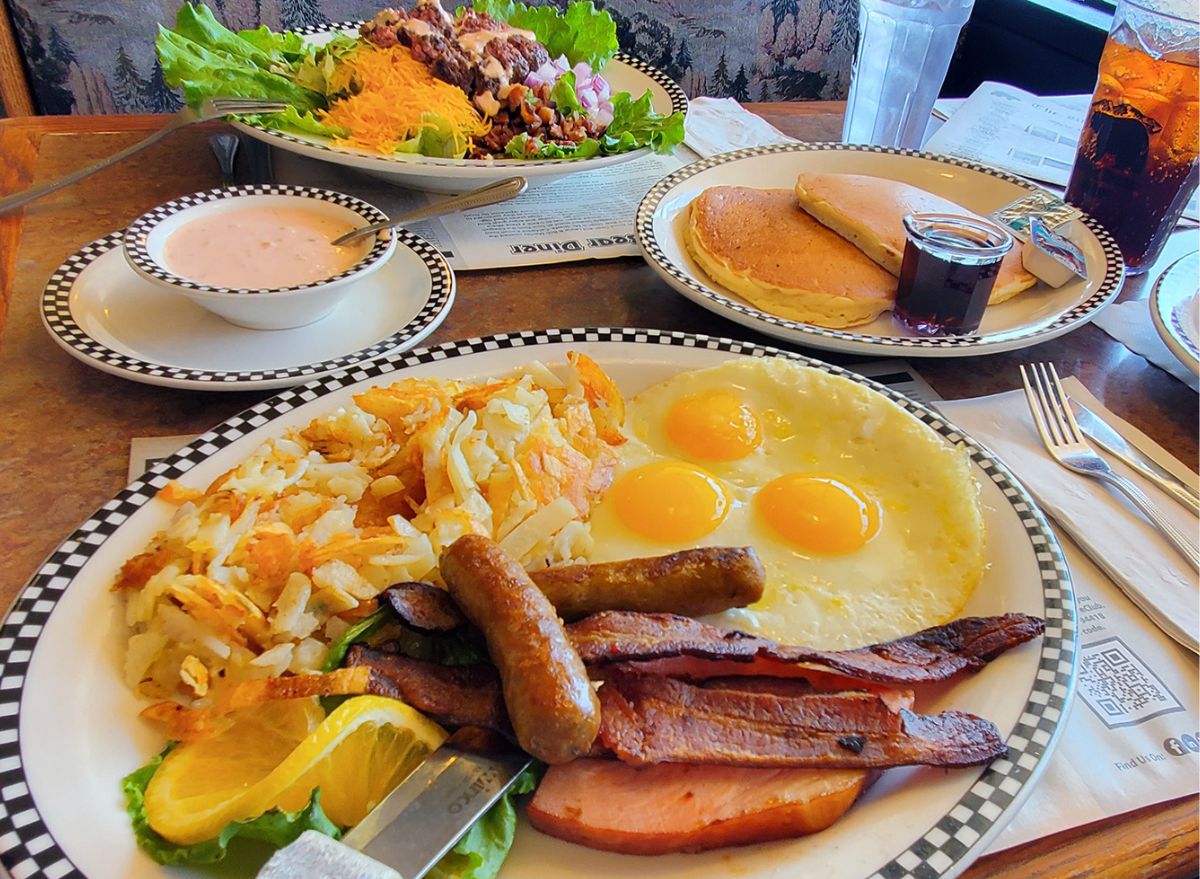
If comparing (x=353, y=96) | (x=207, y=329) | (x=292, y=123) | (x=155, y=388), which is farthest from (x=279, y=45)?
(x=155, y=388)

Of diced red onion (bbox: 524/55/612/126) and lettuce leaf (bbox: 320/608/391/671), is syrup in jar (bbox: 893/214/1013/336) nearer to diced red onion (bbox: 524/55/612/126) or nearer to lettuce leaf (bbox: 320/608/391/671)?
diced red onion (bbox: 524/55/612/126)

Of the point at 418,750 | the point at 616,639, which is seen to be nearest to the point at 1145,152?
the point at 616,639

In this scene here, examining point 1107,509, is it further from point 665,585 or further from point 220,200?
point 220,200

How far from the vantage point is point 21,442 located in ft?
4.89

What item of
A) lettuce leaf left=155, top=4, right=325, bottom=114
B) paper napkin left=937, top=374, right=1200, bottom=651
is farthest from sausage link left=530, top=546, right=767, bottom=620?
lettuce leaf left=155, top=4, right=325, bottom=114

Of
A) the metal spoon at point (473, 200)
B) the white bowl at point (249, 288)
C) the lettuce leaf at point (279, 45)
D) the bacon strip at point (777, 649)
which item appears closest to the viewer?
the bacon strip at point (777, 649)

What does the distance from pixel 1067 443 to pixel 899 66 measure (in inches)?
67.2

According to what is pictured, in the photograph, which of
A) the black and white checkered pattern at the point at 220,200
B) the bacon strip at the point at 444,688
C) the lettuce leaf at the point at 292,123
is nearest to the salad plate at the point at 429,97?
the lettuce leaf at the point at 292,123

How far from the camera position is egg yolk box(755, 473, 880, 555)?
1376mm

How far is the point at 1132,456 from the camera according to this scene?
1.64 meters

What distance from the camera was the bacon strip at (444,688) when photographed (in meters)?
0.99

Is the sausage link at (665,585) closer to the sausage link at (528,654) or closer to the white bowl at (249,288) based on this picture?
the sausage link at (528,654)

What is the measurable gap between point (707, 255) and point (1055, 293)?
798 millimetres

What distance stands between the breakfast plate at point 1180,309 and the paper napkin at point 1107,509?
0.18m
